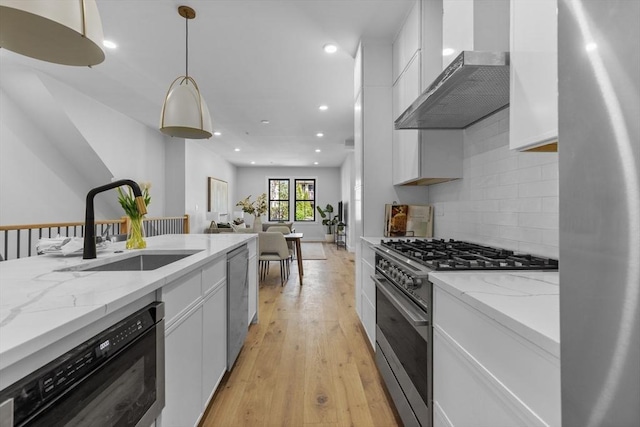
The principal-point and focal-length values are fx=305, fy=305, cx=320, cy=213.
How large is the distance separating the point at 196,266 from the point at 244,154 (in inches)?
291

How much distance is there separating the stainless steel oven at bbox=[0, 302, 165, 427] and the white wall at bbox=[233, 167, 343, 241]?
981 cm

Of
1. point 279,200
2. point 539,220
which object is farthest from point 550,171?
point 279,200

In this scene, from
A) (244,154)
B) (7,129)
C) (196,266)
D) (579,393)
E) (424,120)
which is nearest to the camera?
(579,393)

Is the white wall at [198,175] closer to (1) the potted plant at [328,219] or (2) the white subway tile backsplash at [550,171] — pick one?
(1) the potted plant at [328,219]

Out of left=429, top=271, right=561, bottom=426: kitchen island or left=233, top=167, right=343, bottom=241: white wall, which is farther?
left=233, top=167, right=343, bottom=241: white wall

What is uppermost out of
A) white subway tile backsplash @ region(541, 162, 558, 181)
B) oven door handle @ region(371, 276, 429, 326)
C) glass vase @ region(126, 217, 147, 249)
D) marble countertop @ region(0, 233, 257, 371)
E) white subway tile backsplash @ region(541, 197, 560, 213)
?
white subway tile backsplash @ region(541, 162, 558, 181)

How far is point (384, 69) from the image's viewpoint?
2.74 metres

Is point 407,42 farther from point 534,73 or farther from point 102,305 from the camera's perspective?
point 102,305

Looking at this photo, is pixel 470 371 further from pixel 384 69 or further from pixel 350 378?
pixel 384 69

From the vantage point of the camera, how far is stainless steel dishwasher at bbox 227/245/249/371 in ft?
6.57

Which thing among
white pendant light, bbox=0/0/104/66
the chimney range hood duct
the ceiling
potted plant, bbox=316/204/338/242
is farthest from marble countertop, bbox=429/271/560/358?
potted plant, bbox=316/204/338/242

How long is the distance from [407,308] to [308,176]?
32.0 ft

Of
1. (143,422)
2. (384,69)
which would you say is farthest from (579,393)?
(384,69)

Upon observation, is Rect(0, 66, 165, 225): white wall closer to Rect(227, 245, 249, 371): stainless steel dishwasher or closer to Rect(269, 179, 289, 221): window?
Rect(227, 245, 249, 371): stainless steel dishwasher
